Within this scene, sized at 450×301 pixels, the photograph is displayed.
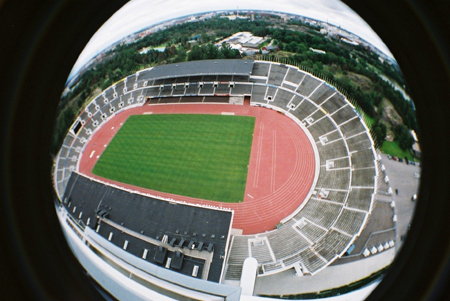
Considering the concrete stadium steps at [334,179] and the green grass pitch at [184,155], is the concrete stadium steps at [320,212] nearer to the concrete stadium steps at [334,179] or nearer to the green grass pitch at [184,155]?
the concrete stadium steps at [334,179]

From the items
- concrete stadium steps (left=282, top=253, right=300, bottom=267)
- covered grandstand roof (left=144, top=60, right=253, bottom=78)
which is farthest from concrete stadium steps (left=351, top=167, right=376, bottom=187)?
covered grandstand roof (left=144, top=60, right=253, bottom=78)

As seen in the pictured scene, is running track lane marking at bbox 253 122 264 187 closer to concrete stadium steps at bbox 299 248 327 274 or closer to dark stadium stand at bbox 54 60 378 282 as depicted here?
dark stadium stand at bbox 54 60 378 282

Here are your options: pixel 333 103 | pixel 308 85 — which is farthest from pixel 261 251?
pixel 308 85

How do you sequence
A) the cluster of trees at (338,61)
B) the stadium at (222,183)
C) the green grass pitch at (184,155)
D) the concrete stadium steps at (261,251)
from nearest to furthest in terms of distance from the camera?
the stadium at (222,183), the concrete stadium steps at (261,251), the green grass pitch at (184,155), the cluster of trees at (338,61)

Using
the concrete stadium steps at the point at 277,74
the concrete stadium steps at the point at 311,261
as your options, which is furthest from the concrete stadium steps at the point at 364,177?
the concrete stadium steps at the point at 277,74

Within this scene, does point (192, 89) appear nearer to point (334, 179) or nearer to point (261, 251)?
point (334, 179)

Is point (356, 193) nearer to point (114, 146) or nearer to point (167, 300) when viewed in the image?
point (167, 300)

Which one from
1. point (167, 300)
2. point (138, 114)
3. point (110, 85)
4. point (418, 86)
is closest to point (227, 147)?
point (138, 114)
